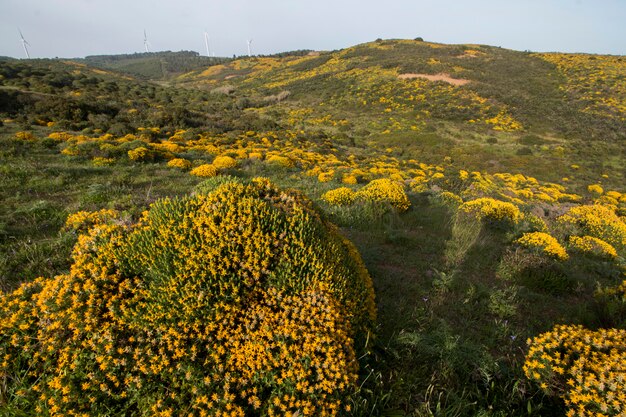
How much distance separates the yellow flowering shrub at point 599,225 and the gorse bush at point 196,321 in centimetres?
1219

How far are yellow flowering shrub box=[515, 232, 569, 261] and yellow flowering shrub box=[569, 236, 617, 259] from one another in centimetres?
241

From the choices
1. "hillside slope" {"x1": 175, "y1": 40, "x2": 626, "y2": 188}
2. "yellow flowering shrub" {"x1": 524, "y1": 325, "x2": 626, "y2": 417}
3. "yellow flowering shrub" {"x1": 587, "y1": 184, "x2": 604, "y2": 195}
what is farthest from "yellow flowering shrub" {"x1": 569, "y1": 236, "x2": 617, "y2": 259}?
"hillside slope" {"x1": 175, "y1": 40, "x2": 626, "y2": 188}

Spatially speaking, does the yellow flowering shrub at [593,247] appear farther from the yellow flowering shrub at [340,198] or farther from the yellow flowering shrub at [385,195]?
the yellow flowering shrub at [340,198]

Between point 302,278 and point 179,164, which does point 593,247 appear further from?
point 179,164

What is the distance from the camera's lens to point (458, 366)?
358 centimetres

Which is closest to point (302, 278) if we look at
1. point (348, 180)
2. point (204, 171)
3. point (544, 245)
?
point (544, 245)

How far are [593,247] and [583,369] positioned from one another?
8599 millimetres

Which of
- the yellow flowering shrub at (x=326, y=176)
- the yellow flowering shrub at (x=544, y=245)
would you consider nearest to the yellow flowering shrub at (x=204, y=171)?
the yellow flowering shrub at (x=326, y=176)

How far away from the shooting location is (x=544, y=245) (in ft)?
25.3

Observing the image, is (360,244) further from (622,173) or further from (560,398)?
(622,173)

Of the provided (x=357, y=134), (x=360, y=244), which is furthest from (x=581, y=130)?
(x=360, y=244)

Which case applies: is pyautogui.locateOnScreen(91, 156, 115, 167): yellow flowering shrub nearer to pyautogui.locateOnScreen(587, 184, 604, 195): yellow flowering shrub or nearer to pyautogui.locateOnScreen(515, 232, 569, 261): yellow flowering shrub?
→ pyautogui.locateOnScreen(515, 232, 569, 261): yellow flowering shrub

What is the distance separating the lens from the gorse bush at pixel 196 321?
9.02ft

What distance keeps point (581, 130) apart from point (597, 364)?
1874 inches
